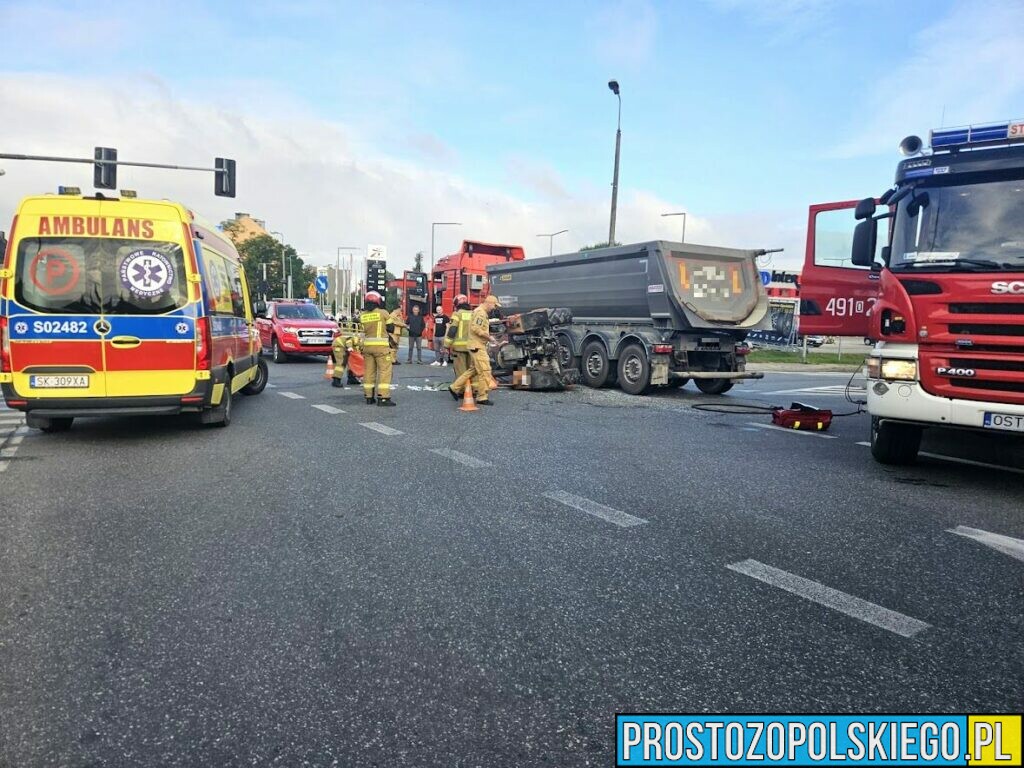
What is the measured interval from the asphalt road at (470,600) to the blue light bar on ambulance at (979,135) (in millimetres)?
2832

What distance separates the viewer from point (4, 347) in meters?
7.02

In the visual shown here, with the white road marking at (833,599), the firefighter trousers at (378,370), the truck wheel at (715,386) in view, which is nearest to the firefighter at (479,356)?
the firefighter trousers at (378,370)

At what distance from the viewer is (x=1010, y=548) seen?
4262 mm

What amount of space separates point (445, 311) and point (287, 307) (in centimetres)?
441

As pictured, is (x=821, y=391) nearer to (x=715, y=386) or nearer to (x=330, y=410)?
(x=715, y=386)

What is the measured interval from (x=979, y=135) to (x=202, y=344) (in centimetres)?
745

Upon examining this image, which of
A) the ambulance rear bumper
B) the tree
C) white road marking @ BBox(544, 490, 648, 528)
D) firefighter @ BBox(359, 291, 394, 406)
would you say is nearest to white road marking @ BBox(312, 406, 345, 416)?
firefighter @ BBox(359, 291, 394, 406)

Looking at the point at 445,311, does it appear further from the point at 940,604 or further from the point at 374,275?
the point at 940,604

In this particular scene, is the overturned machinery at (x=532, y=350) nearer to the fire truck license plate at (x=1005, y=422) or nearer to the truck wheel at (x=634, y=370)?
the truck wheel at (x=634, y=370)

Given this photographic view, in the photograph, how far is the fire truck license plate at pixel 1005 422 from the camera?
5.23 m

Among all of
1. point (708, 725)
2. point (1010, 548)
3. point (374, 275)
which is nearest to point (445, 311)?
point (374, 275)

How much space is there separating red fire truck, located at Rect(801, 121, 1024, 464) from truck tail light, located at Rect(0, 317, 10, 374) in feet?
26.2

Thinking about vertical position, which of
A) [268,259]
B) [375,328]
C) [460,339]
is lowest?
[460,339]

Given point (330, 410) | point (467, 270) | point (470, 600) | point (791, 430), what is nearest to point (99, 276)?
point (330, 410)
